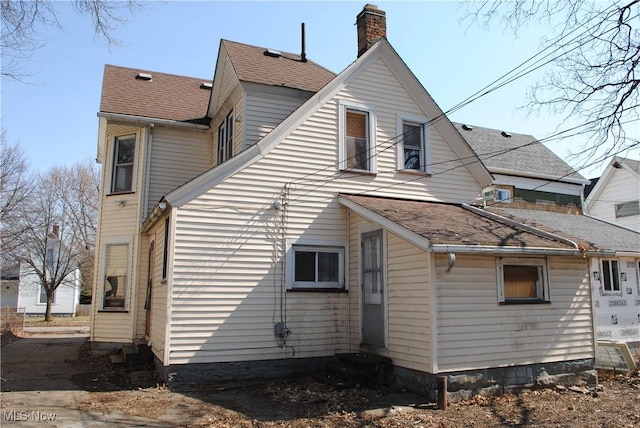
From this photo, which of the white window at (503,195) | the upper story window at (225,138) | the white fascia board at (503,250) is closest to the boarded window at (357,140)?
the upper story window at (225,138)

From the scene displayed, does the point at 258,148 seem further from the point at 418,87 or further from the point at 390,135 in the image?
the point at 418,87

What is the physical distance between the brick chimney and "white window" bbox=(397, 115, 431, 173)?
268 cm

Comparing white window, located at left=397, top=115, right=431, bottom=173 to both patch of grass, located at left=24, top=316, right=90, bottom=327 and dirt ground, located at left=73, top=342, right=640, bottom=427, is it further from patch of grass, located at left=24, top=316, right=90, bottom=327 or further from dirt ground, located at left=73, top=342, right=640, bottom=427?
patch of grass, located at left=24, top=316, right=90, bottom=327

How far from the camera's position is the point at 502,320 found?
9.75 metres

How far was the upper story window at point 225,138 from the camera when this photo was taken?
13.8 m

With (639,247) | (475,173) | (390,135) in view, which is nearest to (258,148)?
(390,135)

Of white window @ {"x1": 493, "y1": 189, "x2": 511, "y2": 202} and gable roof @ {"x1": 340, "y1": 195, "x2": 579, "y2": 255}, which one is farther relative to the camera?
white window @ {"x1": 493, "y1": 189, "x2": 511, "y2": 202}

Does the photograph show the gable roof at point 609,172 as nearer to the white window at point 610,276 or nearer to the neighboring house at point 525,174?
the neighboring house at point 525,174

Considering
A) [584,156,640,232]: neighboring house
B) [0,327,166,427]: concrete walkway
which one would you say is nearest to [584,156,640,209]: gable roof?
[584,156,640,232]: neighboring house

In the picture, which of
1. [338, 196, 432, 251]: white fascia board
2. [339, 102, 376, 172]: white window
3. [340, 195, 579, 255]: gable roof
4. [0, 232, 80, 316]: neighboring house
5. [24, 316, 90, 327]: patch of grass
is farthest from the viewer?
[0, 232, 80, 316]: neighboring house

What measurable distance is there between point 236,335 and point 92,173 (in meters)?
37.9

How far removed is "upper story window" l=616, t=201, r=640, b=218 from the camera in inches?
918

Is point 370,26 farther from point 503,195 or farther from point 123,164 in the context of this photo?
point 503,195

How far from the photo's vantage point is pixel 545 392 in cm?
983
